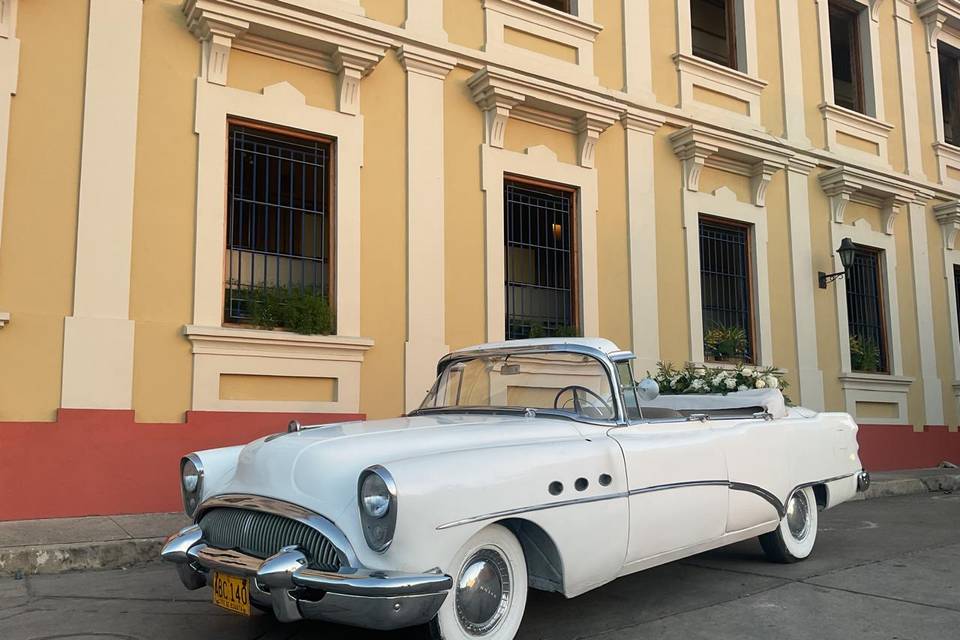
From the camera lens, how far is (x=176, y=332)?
6.64m

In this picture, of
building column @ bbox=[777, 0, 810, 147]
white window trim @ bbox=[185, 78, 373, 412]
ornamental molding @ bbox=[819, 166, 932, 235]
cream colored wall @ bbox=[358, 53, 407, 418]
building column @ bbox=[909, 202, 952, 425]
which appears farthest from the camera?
building column @ bbox=[909, 202, 952, 425]

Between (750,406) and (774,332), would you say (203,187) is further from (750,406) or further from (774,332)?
(774,332)

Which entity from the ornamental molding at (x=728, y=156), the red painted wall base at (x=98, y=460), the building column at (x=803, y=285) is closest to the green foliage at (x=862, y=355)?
the building column at (x=803, y=285)

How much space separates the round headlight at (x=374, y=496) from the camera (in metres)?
2.98

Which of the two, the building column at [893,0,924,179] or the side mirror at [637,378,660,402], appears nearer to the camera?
the side mirror at [637,378,660,402]

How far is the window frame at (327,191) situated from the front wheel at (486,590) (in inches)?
167

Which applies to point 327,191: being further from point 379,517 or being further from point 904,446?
point 904,446

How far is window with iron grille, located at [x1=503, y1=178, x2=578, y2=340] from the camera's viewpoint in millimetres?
8711

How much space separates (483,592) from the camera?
130 inches

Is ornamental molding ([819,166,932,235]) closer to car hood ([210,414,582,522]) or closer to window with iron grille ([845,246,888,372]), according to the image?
window with iron grille ([845,246,888,372])

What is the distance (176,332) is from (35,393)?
1.10m

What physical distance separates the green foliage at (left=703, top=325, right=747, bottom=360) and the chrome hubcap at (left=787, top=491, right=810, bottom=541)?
4591mm

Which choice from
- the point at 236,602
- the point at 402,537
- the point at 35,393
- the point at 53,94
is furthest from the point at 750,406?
the point at 53,94

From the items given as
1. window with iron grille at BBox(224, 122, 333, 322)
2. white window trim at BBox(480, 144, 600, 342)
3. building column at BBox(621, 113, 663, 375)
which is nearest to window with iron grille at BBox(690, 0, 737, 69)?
building column at BBox(621, 113, 663, 375)
